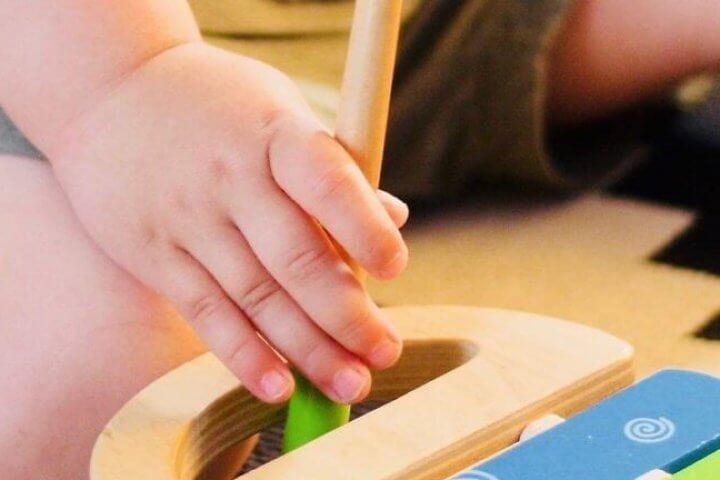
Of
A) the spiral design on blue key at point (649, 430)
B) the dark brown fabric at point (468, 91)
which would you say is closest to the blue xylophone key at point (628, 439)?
the spiral design on blue key at point (649, 430)

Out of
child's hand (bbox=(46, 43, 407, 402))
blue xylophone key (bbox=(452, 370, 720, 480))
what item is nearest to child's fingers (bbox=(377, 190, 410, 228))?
child's hand (bbox=(46, 43, 407, 402))

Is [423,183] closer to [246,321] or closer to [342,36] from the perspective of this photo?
[342,36]

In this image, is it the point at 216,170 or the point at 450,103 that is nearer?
the point at 216,170

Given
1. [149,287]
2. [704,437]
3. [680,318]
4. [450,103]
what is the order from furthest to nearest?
[450,103] → [680,318] → [149,287] → [704,437]

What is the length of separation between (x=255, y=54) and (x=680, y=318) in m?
0.31

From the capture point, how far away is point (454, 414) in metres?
0.41

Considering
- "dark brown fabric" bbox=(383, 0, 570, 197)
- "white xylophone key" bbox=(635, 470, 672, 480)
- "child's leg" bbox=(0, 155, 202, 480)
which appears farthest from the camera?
"dark brown fabric" bbox=(383, 0, 570, 197)

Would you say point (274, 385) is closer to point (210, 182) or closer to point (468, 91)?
point (210, 182)

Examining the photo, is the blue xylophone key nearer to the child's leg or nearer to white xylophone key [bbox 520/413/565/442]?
white xylophone key [bbox 520/413/565/442]

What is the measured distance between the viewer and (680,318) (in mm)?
632

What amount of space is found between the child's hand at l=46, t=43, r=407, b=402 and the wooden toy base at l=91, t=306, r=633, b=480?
0.08 ft

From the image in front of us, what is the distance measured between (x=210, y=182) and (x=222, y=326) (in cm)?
6

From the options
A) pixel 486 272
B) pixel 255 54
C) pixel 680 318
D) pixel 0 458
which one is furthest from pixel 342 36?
pixel 0 458

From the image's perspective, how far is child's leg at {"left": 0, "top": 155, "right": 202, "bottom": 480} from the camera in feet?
1.55
